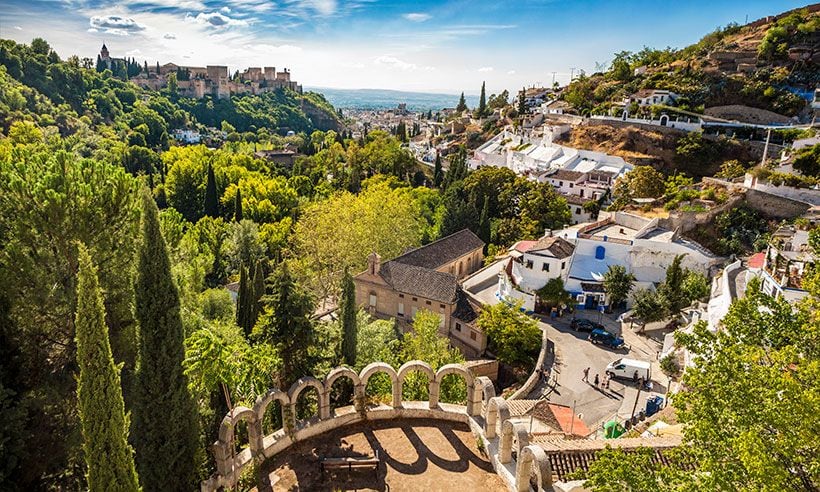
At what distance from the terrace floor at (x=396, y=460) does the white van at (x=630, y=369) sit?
16364mm

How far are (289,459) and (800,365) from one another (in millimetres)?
11980

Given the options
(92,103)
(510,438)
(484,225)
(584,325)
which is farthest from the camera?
(92,103)

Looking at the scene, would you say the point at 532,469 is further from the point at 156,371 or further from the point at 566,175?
the point at 566,175

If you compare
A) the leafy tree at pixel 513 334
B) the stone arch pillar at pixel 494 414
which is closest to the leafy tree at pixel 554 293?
the leafy tree at pixel 513 334

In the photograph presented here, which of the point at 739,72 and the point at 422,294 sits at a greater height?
the point at 739,72

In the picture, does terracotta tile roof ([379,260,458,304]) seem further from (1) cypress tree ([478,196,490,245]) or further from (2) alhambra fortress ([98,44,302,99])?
(2) alhambra fortress ([98,44,302,99])

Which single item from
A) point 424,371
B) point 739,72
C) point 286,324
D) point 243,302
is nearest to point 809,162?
point 739,72

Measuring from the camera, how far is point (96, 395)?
10102 mm

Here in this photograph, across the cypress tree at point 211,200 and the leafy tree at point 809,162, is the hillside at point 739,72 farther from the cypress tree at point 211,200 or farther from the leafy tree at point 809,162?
the cypress tree at point 211,200

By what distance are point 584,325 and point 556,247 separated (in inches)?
241

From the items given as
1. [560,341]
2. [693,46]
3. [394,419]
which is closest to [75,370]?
[394,419]

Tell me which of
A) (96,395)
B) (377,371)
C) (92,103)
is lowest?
(377,371)

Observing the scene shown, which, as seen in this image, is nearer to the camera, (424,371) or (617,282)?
(424,371)

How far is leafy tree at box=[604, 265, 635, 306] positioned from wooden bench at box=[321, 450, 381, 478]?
27126 millimetres
